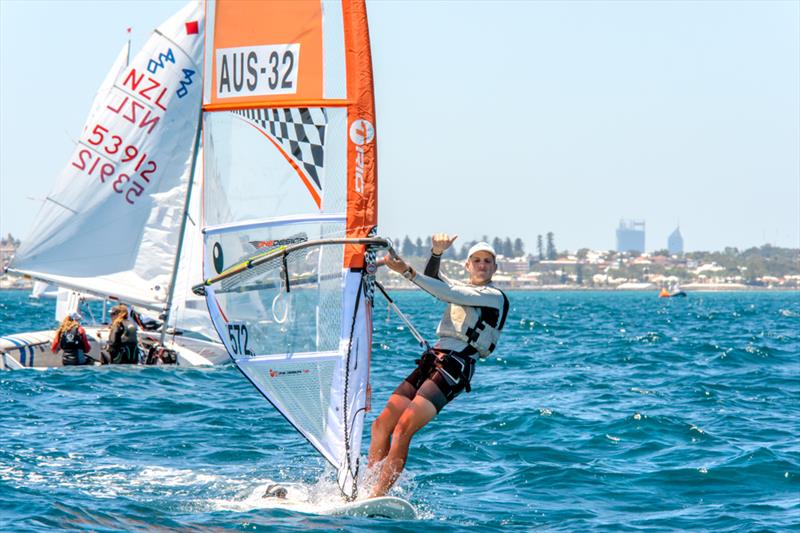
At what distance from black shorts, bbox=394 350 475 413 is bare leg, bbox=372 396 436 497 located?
7cm

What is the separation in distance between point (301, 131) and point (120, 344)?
1079cm

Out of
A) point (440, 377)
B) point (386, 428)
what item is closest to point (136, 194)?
point (386, 428)

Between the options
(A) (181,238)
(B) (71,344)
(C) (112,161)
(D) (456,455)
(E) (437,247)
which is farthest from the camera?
(A) (181,238)

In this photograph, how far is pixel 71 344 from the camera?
1789cm

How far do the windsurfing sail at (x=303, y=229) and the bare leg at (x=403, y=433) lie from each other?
36cm

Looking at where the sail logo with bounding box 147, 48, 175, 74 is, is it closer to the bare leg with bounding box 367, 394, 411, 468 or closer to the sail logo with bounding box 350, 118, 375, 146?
the sail logo with bounding box 350, 118, 375, 146

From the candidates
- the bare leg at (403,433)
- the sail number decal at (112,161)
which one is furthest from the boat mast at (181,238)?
the bare leg at (403,433)

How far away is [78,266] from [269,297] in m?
14.2

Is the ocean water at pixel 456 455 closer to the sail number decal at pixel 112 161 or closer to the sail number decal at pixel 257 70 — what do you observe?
the sail number decal at pixel 257 70

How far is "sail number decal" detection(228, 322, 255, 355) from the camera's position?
27.1 ft

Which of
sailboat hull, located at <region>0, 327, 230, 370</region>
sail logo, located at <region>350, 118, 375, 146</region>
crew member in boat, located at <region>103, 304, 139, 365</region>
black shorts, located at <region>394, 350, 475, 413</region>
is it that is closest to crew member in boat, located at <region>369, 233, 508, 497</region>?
black shorts, located at <region>394, 350, 475, 413</region>

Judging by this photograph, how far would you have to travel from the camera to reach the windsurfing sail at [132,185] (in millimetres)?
20938

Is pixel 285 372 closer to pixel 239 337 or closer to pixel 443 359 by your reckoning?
pixel 239 337

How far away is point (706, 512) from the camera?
8.60m
